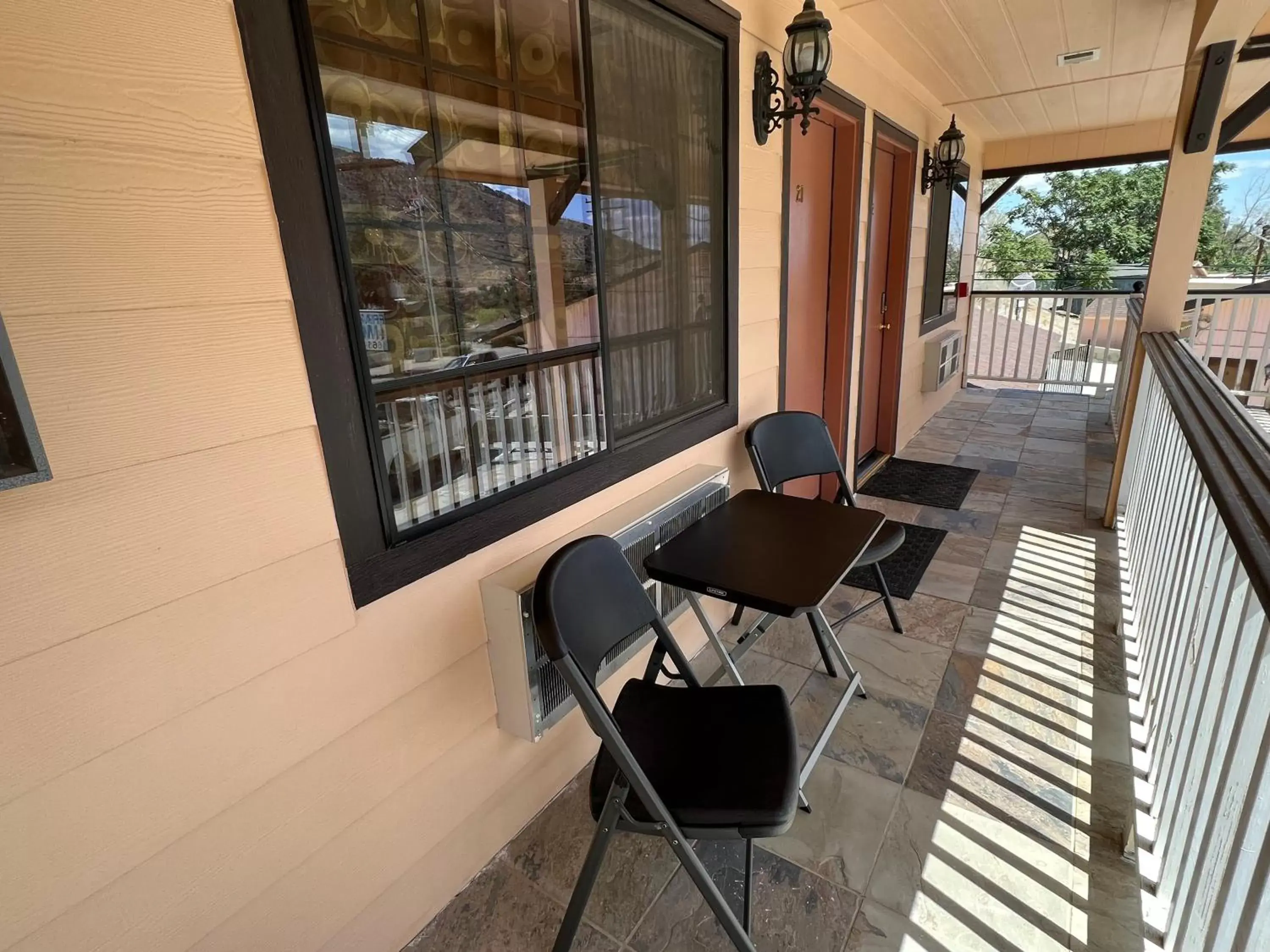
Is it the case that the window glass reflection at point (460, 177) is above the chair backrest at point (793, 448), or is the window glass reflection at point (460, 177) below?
above

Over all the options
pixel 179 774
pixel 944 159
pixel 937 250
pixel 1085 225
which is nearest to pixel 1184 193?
pixel 944 159

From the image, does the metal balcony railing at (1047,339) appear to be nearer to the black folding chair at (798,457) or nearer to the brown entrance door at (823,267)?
the brown entrance door at (823,267)

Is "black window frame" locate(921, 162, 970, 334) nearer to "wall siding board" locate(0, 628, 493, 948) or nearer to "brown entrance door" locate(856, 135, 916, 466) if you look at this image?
"brown entrance door" locate(856, 135, 916, 466)

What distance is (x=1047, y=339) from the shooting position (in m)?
6.58

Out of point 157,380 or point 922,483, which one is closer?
point 157,380

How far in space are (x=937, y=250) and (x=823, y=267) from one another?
85.5 inches

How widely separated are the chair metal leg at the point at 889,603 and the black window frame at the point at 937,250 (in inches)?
123

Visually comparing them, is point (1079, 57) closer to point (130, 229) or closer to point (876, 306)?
point (876, 306)

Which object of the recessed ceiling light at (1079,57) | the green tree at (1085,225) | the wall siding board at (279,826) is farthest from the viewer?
the green tree at (1085,225)

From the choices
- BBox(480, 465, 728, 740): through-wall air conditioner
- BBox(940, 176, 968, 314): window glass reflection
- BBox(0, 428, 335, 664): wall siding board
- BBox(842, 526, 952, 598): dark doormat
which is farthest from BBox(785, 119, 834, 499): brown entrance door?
BBox(940, 176, 968, 314): window glass reflection

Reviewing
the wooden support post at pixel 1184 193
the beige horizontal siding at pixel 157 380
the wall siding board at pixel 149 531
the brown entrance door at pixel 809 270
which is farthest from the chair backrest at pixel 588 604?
the wooden support post at pixel 1184 193

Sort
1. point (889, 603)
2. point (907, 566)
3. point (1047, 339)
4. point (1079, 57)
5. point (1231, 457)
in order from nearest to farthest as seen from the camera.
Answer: point (1231, 457) < point (889, 603) < point (907, 566) < point (1079, 57) < point (1047, 339)

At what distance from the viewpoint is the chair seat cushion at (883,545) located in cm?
220

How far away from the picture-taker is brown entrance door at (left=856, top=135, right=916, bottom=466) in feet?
13.0
